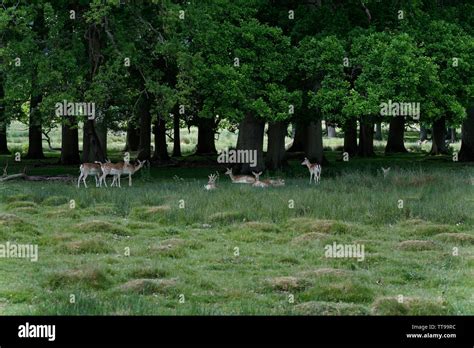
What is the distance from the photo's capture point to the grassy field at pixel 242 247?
42.8ft

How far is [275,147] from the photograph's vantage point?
38.3 meters

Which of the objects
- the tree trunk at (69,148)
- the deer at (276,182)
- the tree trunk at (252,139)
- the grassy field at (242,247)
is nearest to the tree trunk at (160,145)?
the tree trunk at (69,148)

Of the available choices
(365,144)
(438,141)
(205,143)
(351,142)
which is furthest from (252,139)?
(438,141)

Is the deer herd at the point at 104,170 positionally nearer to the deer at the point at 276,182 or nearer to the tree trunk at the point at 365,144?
the deer at the point at 276,182

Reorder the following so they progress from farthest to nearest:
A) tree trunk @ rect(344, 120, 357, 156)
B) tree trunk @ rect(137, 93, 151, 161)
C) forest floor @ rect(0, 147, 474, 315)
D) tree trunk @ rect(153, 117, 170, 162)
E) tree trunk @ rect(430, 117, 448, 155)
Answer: tree trunk @ rect(344, 120, 357, 156), tree trunk @ rect(430, 117, 448, 155), tree trunk @ rect(153, 117, 170, 162), tree trunk @ rect(137, 93, 151, 161), forest floor @ rect(0, 147, 474, 315)

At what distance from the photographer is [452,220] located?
847 inches

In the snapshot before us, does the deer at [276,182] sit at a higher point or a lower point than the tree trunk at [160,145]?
lower

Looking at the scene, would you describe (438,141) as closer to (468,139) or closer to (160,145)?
(468,139)

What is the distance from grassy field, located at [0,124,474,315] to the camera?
42.8 feet

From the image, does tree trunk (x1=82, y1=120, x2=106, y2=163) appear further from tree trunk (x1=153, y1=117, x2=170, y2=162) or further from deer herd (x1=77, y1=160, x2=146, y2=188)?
tree trunk (x1=153, y1=117, x2=170, y2=162)

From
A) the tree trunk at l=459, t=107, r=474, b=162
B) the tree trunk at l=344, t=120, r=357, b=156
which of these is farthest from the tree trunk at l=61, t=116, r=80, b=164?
the tree trunk at l=459, t=107, r=474, b=162

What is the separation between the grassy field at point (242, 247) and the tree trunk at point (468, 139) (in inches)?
580

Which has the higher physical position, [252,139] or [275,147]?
[252,139]

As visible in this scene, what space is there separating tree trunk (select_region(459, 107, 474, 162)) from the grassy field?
1473 cm
